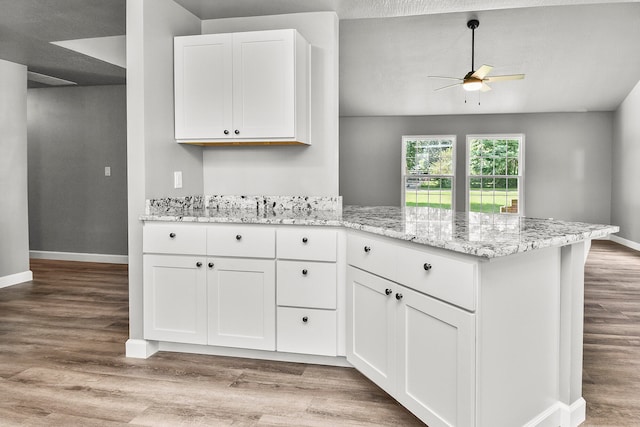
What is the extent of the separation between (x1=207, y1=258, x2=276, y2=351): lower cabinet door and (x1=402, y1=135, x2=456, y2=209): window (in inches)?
258

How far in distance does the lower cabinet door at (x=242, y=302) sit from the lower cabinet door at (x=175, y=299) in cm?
6

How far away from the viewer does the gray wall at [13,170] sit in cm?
480

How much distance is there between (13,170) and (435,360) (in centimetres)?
486

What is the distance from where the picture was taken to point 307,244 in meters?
2.72

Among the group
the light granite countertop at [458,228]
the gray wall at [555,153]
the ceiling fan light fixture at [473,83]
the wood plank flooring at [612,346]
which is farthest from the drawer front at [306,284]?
the gray wall at [555,153]

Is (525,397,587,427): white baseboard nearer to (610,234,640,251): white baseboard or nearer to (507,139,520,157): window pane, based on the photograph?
(610,234,640,251): white baseboard

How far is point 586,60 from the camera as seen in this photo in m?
6.73

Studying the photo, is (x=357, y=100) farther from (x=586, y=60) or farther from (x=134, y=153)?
(x=134, y=153)

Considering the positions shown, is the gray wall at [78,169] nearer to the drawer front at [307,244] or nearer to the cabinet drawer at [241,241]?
the cabinet drawer at [241,241]

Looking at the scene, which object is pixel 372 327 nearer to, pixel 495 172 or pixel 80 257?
pixel 80 257

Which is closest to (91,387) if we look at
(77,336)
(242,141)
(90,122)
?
(77,336)

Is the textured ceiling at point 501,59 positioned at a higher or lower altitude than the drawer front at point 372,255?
higher

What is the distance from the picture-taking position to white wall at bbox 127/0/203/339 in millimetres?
2902

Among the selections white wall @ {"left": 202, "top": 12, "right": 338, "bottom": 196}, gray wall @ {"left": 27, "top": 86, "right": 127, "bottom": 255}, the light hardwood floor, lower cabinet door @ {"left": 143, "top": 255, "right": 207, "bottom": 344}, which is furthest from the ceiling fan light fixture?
gray wall @ {"left": 27, "top": 86, "right": 127, "bottom": 255}
